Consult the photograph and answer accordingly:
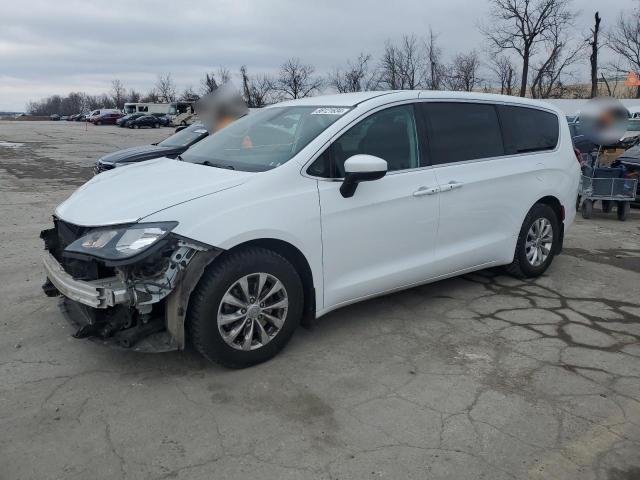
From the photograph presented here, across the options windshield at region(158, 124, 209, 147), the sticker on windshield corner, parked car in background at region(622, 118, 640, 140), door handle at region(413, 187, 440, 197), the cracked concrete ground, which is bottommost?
the cracked concrete ground

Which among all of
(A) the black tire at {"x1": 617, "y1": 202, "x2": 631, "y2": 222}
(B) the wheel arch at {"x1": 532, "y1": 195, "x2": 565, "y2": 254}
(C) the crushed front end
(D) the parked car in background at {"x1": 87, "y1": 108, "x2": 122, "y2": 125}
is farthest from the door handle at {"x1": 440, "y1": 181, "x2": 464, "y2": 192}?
(D) the parked car in background at {"x1": 87, "y1": 108, "x2": 122, "y2": 125}

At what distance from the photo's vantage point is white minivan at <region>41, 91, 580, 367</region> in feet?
10.8

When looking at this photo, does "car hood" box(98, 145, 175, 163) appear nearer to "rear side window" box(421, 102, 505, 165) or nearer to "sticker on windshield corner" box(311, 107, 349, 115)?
"sticker on windshield corner" box(311, 107, 349, 115)

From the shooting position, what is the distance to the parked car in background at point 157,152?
9.48 meters

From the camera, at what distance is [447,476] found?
2.64m

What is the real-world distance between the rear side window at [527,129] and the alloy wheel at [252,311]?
9.08ft

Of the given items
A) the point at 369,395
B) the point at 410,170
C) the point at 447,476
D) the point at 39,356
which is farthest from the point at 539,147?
the point at 39,356

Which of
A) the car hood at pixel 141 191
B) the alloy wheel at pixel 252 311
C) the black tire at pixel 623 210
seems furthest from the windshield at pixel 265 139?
the black tire at pixel 623 210

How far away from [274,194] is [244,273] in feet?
1.83

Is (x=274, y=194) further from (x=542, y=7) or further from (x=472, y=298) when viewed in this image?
(x=542, y=7)

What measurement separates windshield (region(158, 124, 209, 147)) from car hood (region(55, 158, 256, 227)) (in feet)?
19.7

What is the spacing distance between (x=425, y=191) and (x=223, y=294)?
1843 millimetres

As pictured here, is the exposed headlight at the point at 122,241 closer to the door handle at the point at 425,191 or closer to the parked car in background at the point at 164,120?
the door handle at the point at 425,191

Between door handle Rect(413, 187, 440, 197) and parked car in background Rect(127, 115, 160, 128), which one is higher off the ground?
parked car in background Rect(127, 115, 160, 128)
